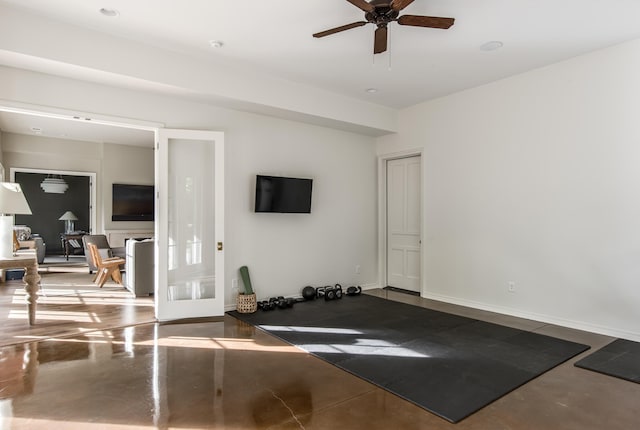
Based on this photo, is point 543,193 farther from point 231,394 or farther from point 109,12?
point 109,12

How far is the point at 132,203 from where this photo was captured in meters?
9.16

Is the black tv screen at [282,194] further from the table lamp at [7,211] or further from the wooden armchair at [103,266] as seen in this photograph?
the wooden armchair at [103,266]

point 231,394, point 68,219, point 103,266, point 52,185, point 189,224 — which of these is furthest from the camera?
point 68,219

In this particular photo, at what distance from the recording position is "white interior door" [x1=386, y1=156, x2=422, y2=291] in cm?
616

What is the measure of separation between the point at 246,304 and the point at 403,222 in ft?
9.73

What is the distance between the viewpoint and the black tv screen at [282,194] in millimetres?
5207

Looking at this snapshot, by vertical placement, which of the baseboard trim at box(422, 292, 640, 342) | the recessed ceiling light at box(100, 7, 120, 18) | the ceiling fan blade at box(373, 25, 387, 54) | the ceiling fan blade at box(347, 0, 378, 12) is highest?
the recessed ceiling light at box(100, 7, 120, 18)

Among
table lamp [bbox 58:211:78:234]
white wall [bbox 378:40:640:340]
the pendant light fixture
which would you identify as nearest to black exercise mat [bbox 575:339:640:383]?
white wall [bbox 378:40:640:340]

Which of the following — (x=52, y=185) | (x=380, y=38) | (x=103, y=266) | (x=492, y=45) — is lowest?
(x=103, y=266)

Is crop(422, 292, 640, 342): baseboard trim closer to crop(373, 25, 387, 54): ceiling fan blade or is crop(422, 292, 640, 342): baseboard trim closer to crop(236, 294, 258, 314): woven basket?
crop(236, 294, 258, 314): woven basket

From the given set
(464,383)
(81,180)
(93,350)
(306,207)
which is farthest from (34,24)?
(81,180)

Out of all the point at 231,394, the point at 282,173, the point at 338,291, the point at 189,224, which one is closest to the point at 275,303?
the point at 338,291

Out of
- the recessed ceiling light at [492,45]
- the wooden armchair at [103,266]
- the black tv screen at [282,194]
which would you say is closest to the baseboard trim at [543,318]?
the black tv screen at [282,194]

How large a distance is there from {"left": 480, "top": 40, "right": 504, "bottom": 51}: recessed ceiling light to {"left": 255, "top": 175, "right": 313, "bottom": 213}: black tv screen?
2779mm
